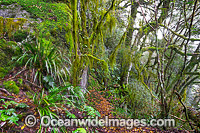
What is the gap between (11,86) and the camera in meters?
1.92

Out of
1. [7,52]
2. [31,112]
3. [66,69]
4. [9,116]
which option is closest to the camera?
[9,116]

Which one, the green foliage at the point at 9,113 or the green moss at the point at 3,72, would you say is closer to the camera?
the green foliage at the point at 9,113

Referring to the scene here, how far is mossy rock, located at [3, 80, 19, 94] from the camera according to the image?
1888 millimetres

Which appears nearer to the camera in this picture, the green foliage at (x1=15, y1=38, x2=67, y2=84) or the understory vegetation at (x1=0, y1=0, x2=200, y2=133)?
the understory vegetation at (x1=0, y1=0, x2=200, y2=133)

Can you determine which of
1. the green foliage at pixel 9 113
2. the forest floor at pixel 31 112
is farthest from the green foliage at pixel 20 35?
the green foliage at pixel 9 113

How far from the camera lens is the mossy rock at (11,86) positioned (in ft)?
6.19

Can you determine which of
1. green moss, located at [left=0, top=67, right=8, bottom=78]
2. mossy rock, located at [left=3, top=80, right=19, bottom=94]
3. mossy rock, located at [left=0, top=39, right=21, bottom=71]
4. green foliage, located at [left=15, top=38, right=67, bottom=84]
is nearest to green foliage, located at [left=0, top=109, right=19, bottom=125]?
mossy rock, located at [left=3, top=80, right=19, bottom=94]

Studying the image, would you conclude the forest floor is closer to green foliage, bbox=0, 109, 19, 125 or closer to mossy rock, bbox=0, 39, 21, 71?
green foliage, bbox=0, 109, 19, 125

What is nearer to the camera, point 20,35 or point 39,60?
point 39,60

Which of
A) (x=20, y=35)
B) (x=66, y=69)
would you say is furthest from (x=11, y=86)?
(x=20, y=35)

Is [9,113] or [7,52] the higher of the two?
[7,52]

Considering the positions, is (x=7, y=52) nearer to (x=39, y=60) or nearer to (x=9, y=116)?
(x=39, y=60)

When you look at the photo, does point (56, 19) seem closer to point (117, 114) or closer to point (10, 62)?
point (10, 62)

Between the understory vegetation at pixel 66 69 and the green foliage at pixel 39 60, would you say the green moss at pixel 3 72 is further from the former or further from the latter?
the green foliage at pixel 39 60
